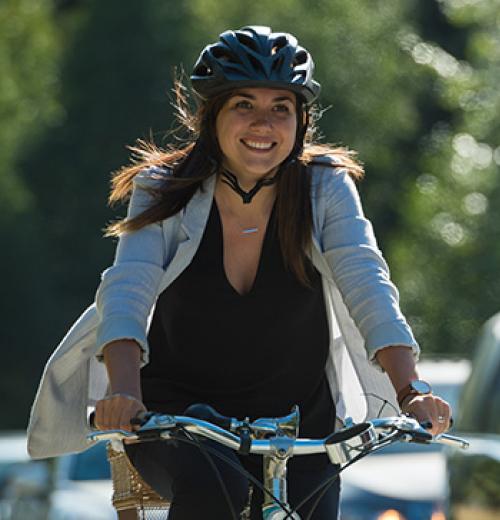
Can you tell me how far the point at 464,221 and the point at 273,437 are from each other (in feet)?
74.4

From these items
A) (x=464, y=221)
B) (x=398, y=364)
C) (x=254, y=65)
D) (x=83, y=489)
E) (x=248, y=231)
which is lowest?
(x=398, y=364)

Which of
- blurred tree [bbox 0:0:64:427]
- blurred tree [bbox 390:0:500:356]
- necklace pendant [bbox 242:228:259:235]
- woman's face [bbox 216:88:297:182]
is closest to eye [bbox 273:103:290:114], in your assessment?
woman's face [bbox 216:88:297:182]

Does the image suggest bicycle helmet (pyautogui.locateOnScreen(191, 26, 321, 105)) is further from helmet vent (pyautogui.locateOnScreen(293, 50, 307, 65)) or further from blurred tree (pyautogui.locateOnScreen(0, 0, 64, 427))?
blurred tree (pyautogui.locateOnScreen(0, 0, 64, 427))

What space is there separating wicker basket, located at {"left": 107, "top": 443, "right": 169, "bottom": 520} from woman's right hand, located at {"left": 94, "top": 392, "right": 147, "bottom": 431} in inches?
19.0

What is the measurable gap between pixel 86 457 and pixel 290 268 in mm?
8864

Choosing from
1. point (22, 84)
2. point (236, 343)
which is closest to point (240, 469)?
point (236, 343)

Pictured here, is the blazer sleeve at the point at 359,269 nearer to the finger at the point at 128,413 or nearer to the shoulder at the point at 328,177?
the shoulder at the point at 328,177

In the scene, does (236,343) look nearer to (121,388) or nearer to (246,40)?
(121,388)

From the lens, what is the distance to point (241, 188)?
18.0 feet

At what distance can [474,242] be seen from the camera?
86.6 feet

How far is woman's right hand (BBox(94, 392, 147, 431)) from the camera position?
4625 mm

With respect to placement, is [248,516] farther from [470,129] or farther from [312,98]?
[470,129]

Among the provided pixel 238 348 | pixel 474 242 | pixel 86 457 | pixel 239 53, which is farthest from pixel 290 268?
pixel 474 242

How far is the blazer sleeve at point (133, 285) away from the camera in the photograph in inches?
201
